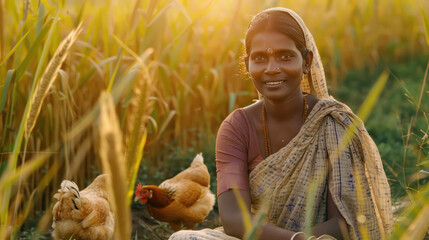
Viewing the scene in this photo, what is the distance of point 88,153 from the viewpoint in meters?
3.31

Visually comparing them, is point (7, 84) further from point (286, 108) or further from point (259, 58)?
point (286, 108)

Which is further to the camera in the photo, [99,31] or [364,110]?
[99,31]

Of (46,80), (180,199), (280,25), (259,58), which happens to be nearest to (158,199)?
(180,199)

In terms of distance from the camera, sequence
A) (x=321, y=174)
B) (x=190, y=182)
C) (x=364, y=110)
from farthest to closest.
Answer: (x=190, y=182)
(x=321, y=174)
(x=364, y=110)

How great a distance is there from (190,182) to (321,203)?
1.16m

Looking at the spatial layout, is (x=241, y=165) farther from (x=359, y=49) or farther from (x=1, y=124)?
(x=359, y=49)

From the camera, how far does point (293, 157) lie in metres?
1.99

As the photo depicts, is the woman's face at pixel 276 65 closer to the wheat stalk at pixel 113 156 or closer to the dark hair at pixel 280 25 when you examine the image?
the dark hair at pixel 280 25

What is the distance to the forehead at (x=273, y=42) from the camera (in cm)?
193

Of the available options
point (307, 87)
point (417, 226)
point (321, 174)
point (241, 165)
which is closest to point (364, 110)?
point (417, 226)

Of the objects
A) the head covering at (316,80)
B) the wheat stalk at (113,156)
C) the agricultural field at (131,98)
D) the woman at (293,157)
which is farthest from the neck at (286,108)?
the wheat stalk at (113,156)

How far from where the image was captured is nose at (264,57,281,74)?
191 cm

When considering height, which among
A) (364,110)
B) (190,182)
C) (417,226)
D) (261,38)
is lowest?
(190,182)

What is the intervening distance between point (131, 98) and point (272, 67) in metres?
1.11
